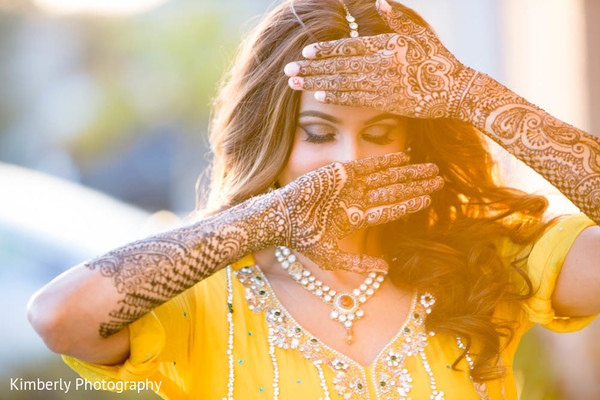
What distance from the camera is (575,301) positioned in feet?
5.40

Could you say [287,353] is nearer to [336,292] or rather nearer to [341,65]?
[336,292]

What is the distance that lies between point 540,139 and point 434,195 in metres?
0.50

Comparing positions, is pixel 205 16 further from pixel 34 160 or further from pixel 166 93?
pixel 34 160

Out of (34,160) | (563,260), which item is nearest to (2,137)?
(34,160)

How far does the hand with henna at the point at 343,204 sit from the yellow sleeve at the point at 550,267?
1.20 feet

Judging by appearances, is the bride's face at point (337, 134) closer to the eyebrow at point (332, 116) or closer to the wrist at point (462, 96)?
the eyebrow at point (332, 116)

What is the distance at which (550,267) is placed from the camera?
165cm

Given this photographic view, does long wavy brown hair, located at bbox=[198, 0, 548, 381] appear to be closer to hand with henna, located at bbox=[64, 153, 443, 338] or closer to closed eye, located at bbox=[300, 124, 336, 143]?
closed eye, located at bbox=[300, 124, 336, 143]

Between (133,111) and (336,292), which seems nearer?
(336,292)

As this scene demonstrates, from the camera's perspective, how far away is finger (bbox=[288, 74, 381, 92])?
1538 millimetres

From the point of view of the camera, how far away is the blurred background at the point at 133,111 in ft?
11.3

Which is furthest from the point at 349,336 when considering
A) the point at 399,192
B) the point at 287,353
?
the point at 399,192

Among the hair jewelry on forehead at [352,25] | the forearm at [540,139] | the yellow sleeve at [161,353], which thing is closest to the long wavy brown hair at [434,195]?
the hair jewelry on forehead at [352,25]

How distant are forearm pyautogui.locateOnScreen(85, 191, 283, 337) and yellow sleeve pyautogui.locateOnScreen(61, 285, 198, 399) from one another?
8cm
